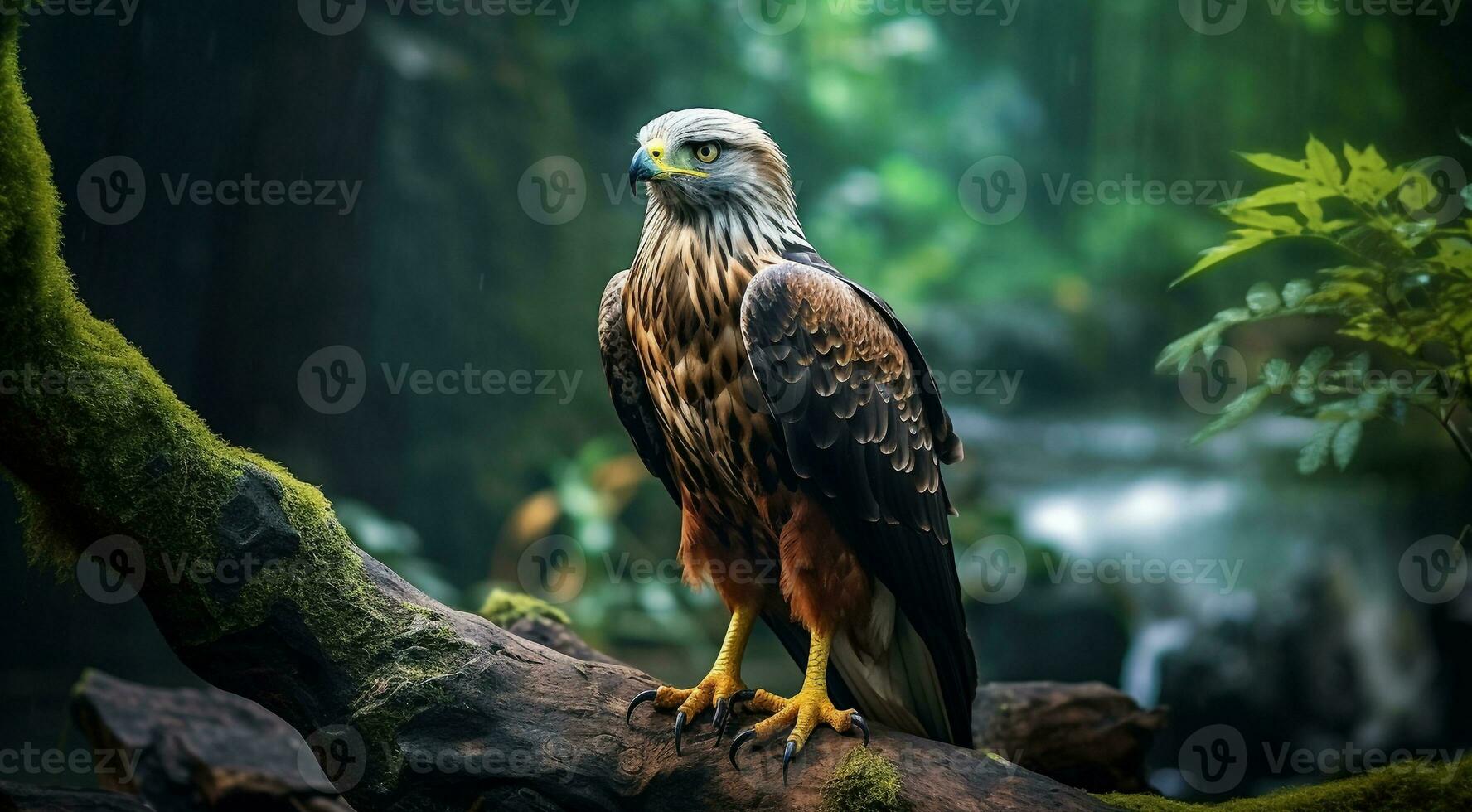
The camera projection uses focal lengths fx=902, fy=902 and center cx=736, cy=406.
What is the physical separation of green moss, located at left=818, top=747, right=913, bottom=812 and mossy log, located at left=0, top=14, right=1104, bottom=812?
1.6 inches

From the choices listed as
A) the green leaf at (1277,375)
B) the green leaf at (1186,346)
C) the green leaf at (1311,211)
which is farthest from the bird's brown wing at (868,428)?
the green leaf at (1311,211)

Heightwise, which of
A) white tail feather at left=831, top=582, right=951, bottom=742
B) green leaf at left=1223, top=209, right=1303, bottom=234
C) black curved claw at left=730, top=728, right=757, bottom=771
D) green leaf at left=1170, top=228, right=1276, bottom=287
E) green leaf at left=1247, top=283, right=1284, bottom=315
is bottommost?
black curved claw at left=730, top=728, right=757, bottom=771

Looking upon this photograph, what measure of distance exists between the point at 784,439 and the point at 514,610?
189 cm

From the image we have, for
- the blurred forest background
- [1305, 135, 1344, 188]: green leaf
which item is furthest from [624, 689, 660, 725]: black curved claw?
the blurred forest background

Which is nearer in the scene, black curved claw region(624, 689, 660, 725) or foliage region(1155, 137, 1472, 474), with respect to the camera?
black curved claw region(624, 689, 660, 725)

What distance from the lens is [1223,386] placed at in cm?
1109

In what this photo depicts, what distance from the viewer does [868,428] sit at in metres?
3.15

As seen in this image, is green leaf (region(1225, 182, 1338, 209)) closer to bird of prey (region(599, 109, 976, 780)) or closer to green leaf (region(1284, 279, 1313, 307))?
green leaf (region(1284, 279, 1313, 307))

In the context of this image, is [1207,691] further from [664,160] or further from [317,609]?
[317,609]

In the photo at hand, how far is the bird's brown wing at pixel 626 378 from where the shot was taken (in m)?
3.46

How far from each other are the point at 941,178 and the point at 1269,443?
6200mm

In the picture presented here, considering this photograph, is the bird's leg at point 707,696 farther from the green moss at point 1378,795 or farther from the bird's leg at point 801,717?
the green moss at point 1378,795

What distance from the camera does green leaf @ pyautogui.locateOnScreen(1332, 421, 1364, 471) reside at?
3229 mm

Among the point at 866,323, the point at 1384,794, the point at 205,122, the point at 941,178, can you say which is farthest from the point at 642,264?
the point at 941,178
